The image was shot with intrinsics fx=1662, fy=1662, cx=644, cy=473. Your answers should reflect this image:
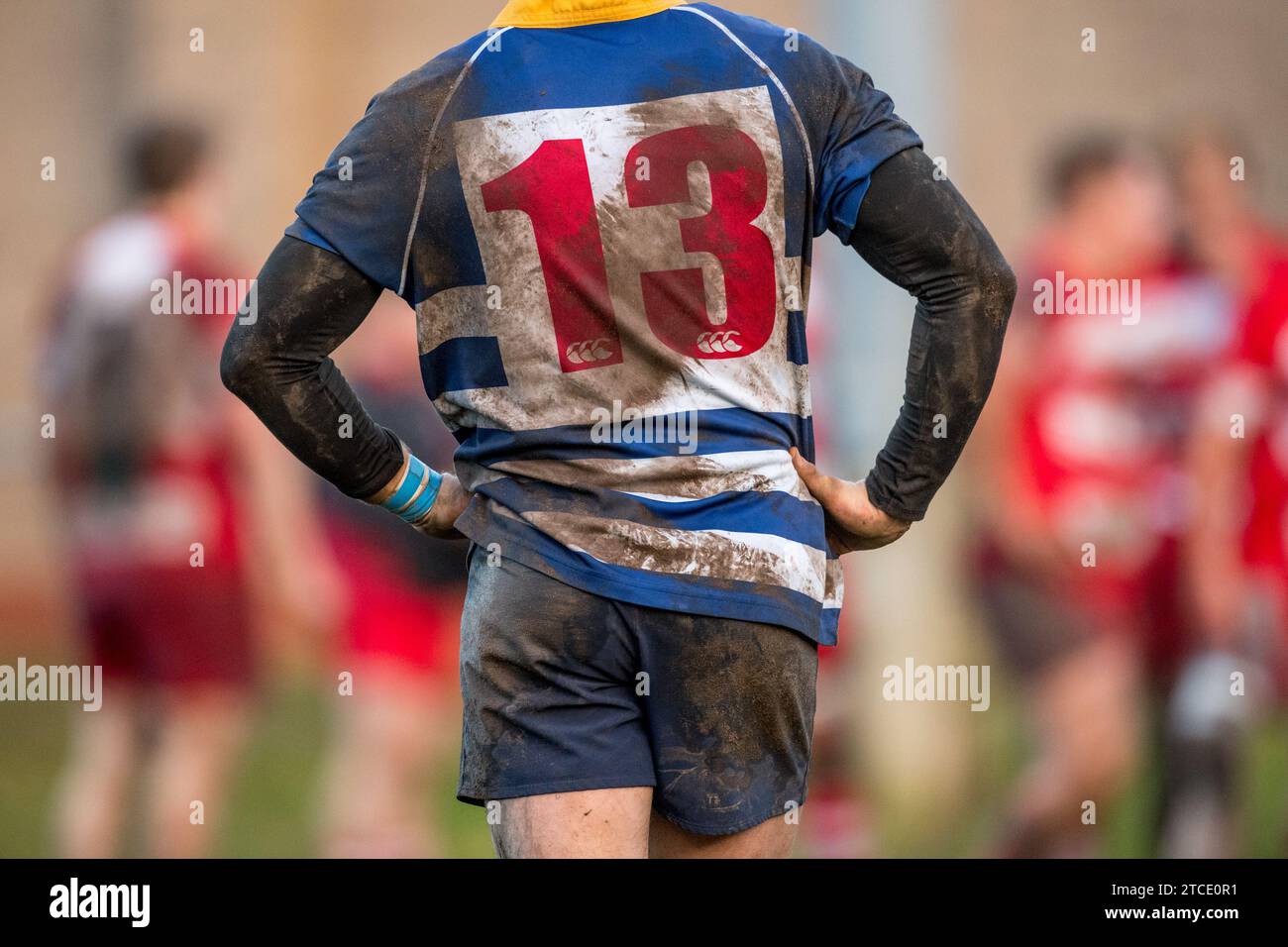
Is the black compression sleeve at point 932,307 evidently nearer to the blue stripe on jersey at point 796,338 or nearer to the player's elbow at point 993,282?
the player's elbow at point 993,282

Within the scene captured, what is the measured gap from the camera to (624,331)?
209cm

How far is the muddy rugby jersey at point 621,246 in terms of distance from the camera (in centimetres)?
208

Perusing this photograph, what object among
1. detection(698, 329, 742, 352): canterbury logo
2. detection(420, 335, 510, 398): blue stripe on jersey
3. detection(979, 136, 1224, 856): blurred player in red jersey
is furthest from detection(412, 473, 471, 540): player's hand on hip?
detection(979, 136, 1224, 856): blurred player in red jersey

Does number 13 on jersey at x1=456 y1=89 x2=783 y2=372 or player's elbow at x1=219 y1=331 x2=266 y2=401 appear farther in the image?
player's elbow at x1=219 y1=331 x2=266 y2=401

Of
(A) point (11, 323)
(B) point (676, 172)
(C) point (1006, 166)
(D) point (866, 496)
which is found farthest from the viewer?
(A) point (11, 323)

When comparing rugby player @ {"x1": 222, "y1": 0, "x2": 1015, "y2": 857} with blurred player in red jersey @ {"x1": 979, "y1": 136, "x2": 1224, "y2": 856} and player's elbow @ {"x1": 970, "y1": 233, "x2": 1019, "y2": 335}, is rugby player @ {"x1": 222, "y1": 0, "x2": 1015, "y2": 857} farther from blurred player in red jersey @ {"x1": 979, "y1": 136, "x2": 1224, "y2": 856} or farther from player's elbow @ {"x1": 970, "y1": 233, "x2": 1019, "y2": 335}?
blurred player in red jersey @ {"x1": 979, "y1": 136, "x2": 1224, "y2": 856}

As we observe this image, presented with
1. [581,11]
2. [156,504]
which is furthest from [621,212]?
[156,504]

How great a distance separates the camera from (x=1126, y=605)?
5.14 meters

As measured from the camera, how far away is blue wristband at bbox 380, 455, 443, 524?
2383 mm

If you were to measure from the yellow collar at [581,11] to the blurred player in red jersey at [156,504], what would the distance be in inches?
111

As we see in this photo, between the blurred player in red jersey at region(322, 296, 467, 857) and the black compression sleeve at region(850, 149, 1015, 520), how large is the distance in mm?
2843

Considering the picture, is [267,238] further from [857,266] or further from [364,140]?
[364,140]
